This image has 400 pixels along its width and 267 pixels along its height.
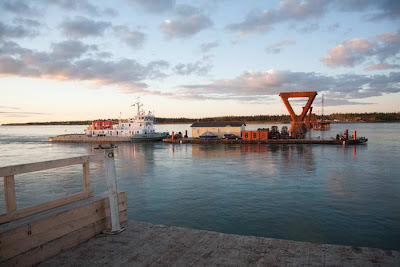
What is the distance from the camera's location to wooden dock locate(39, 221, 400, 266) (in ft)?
16.0

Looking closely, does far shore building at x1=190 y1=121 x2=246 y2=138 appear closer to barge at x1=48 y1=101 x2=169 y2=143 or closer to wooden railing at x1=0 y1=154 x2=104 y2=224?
barge at x1=48 y1=101 x2=169 y2=143

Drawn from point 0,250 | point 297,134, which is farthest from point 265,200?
point 297,134

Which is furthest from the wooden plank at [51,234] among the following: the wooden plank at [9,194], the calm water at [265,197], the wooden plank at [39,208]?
the calm water at [265,197]

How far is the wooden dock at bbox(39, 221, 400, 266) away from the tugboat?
54.5m

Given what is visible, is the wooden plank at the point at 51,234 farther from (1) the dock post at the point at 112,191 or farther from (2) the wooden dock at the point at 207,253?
(2) the wooden dock at the point at 207,253

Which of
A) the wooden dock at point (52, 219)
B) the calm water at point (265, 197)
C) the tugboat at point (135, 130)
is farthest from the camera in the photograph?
the tugboat at point (135, 130)

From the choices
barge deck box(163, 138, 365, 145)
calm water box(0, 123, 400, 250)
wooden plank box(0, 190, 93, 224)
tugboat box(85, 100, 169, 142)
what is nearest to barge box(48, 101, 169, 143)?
tugboat box(85, 100, 169, 142)

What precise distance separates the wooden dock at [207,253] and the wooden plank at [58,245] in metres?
0.10

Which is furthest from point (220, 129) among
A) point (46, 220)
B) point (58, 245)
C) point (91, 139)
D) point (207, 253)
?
point (46, 220)

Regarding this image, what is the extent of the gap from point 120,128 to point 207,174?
45.8 meters

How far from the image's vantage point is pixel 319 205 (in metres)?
13.0

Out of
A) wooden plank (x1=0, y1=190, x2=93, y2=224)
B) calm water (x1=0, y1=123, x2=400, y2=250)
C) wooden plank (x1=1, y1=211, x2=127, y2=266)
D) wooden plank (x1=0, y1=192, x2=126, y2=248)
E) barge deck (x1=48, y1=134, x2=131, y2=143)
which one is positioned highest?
→ wooden plank (x1=0, y1=190, x2=93, y2=224)

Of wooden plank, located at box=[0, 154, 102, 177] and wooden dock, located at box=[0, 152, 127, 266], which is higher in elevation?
wooden plank, located at box=[0, 154, 102, 177]

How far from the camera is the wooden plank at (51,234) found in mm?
4473
